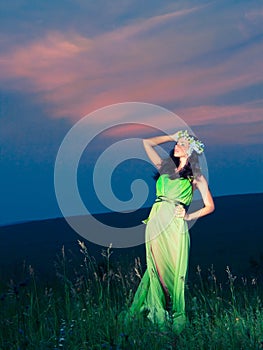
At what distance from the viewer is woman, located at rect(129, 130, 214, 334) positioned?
25.6ft

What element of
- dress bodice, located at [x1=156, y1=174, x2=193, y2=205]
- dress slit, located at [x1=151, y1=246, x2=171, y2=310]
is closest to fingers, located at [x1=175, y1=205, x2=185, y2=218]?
dress bodice, located at [x1=156, y1=174, x2=193, y2=205]

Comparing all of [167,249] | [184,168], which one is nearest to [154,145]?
[184,168]

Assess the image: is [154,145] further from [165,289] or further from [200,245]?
[200,245]

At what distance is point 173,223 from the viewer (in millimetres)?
7801

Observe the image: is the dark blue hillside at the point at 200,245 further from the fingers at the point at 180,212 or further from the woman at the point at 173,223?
the fingers at the point at 180,212

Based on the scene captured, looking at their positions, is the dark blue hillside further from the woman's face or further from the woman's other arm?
the woman's face

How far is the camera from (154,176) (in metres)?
8.09

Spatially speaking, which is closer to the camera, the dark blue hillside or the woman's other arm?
the woman's other arm

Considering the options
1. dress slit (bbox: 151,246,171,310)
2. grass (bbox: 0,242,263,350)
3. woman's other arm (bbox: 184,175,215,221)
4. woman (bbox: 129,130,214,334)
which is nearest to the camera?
grass (bbox: 0,242,263,350)

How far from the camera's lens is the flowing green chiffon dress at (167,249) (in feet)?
25.6

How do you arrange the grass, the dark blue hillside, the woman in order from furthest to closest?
1. the dark blue hillside
2. the woman
3. the grass

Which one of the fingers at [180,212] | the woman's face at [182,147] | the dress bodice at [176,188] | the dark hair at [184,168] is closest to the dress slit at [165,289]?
the fingers at [180,212]

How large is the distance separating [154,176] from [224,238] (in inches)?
991

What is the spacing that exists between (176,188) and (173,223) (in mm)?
417
